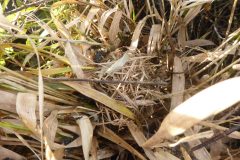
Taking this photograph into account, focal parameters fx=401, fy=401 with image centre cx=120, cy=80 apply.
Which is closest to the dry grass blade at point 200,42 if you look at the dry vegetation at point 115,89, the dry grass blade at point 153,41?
the dry vegetation at point 115,89

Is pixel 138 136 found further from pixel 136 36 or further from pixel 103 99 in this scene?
pixel 136 36

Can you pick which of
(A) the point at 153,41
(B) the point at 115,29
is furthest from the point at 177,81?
(B) the point at 115,29

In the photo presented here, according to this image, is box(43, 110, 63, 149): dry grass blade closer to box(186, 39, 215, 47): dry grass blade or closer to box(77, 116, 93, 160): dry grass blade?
box(77, 116, 93, 160): dry grass blade

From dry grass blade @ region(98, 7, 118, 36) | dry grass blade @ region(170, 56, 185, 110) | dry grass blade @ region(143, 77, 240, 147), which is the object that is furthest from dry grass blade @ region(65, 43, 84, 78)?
dry grass blade @ region(143, 77, 240, 147)

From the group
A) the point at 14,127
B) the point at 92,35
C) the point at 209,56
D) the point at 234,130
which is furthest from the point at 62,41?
the point at 234,130

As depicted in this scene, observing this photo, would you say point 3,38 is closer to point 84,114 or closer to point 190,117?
point 84,114

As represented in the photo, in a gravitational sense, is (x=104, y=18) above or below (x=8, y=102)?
above
